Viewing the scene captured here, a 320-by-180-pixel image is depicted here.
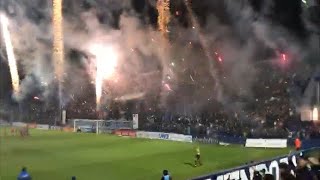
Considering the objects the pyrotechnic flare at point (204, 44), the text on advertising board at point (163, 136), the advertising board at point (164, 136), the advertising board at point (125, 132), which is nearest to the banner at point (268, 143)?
the advertising board at point (164, 136)

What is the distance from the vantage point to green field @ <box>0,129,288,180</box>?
17234 mm

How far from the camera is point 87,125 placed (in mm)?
33469

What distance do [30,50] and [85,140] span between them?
1028cm

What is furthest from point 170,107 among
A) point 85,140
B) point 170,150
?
point 170,150

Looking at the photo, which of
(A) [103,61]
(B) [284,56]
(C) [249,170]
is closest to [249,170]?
(C) [249,170]

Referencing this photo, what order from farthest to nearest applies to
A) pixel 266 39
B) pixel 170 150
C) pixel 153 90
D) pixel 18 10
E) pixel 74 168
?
pixel 153 90 → pixel 266 39 → pixel 18 10 → pixel 170 150 → pixel 74 168

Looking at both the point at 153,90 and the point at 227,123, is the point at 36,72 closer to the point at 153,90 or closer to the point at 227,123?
the point at 153,90

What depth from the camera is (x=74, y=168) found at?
18.4 metres

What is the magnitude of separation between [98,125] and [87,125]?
3.52 feet

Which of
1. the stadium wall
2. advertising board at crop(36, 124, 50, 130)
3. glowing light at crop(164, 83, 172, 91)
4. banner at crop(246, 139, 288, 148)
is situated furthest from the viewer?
glowing light at crop(164, 83, 172, 91)

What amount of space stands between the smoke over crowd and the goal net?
3476 mm

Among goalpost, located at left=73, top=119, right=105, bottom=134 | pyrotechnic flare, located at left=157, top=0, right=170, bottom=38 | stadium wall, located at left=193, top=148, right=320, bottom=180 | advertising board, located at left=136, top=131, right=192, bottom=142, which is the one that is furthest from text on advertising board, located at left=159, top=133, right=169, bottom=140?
stadium wall, located at left=193, top=148, right=320, bottom=180

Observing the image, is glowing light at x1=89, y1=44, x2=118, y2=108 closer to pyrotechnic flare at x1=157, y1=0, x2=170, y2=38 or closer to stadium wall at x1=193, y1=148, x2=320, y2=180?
pyrotechnic flare at x1=157, y1=0, x2=170, y2=38

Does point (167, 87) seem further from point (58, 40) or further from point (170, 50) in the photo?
point (58, 40)
